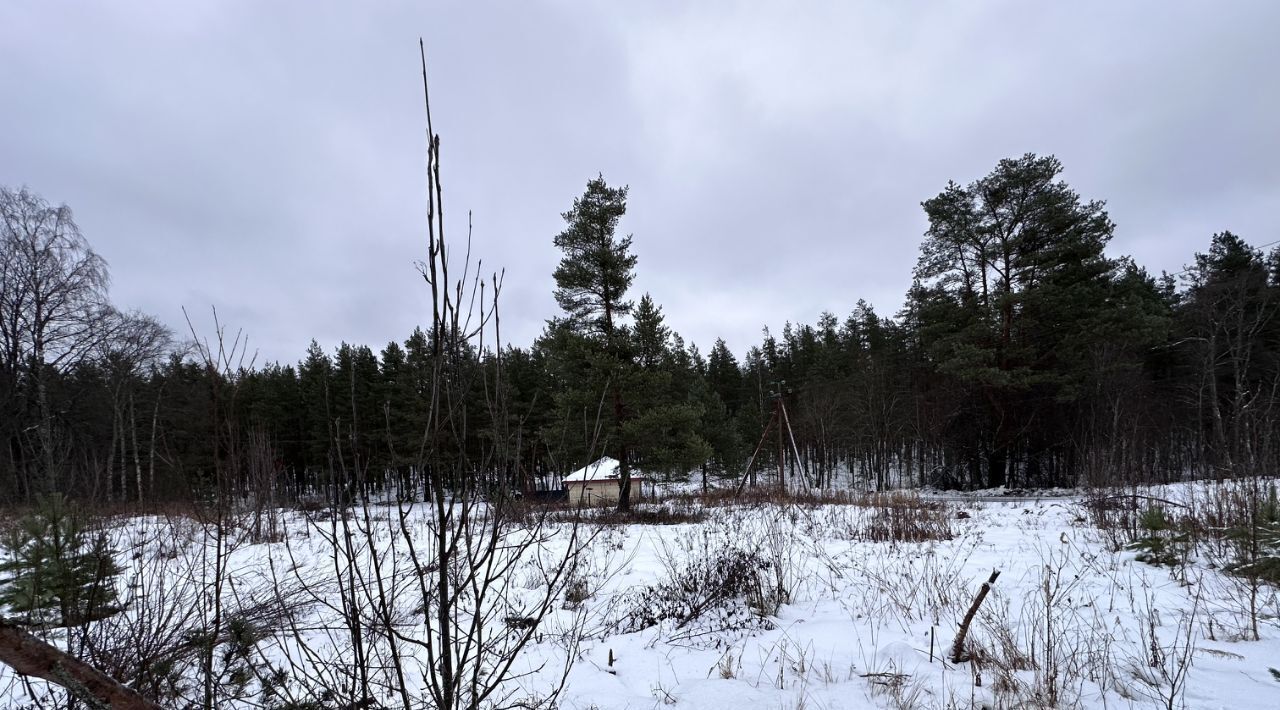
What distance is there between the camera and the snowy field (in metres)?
2.62

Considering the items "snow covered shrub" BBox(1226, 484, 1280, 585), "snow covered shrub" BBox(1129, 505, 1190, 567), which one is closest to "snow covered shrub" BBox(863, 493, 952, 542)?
"snow covered shrub" BBox(1129, 505, 1190, 567)

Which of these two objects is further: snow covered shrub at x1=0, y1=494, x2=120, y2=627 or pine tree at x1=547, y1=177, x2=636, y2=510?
pine tree at x1=547, y1=177, x2=636, y2=510

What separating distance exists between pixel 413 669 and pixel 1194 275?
40421 millimetres

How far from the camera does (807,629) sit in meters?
3.96

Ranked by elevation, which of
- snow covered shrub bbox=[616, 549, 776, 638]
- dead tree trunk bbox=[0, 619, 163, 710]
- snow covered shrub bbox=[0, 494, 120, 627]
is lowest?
snow covered shrub bbox=[616, 549, 776, 638]

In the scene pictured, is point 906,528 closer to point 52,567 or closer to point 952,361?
point 52,567

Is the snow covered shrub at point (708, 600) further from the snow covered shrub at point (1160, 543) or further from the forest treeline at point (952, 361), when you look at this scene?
the forest treeline at point (952, 361)

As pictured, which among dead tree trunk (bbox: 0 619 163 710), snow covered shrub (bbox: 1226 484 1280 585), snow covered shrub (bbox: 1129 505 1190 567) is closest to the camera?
dead tree trunk (bbox: 0 619 163 710)

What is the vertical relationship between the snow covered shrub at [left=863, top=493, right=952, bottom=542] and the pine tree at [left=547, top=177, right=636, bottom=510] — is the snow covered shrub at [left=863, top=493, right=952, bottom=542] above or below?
below

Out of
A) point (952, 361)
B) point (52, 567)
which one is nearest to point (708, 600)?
point (52, 567)

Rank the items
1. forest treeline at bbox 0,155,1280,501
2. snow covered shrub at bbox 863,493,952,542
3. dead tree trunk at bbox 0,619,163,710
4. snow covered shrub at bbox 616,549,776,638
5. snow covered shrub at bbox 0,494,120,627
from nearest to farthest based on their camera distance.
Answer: dead tree trunk at bbox 0,619,163,710
snow covered shrub at bbox 0,494,120,627
snow covered shrub at bbox 616,549,776,638
snow covered shrub at bbox 863,493,952,542
forest treeline at bbox 0,155,1280,501

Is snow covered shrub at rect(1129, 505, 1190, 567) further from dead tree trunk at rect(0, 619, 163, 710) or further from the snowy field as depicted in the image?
dead tree trunk at rect(0, 619, 163, 710)

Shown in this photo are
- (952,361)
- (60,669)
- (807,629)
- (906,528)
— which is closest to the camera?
(60,669)

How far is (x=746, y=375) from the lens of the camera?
4412 centimetres
